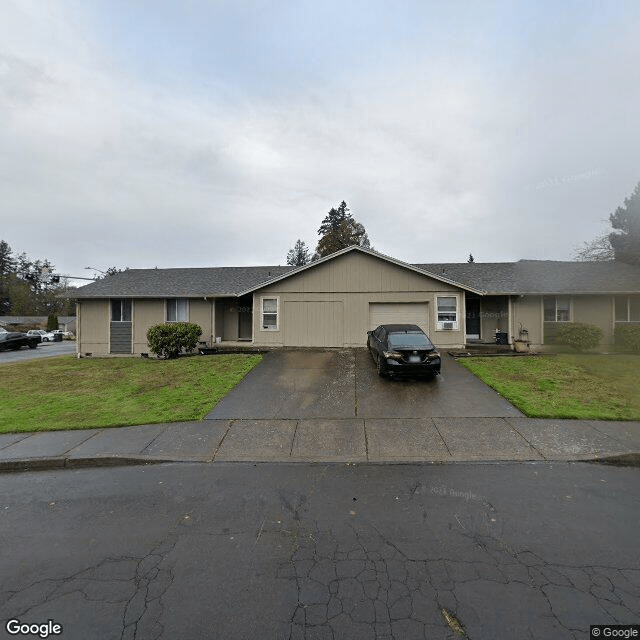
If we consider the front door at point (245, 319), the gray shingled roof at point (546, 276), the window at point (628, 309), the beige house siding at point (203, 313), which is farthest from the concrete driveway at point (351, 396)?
the window at point (628, 309)

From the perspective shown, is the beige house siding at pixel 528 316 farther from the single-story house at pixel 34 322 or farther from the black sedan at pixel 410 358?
the single-story house at pixel 34 322

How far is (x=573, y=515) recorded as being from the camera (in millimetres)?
3861

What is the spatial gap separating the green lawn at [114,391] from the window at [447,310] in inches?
319

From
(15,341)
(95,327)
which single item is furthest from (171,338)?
(15,341)

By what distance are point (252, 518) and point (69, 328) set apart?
Result: 213ft

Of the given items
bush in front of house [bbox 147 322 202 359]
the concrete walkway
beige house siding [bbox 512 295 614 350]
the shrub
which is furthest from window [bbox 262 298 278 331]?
the shrub

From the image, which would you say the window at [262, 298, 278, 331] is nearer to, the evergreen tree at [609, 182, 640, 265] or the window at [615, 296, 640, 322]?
the window at [615, 296, 640, 322]

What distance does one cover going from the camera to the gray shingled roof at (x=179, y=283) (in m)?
17.2

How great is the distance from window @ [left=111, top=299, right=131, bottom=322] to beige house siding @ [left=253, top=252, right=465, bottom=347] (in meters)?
6.92

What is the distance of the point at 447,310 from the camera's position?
50.7 ft

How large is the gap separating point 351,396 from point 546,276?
47.4ft

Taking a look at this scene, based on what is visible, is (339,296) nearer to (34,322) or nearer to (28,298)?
(34,322)

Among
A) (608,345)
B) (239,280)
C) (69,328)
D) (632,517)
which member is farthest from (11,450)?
(69,328)

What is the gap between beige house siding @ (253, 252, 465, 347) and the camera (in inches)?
616
